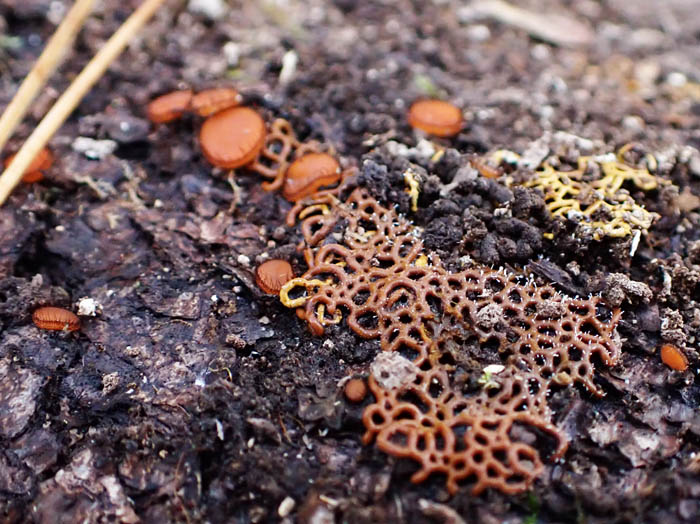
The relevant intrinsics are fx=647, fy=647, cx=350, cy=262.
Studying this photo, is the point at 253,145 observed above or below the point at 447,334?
above

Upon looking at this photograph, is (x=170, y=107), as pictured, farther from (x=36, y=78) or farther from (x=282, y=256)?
(x=282, y=256)

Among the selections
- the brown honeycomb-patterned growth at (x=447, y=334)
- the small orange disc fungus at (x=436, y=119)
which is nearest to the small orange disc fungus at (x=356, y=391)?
the brown honeycomb-patterned growth at (x=447, y=334)

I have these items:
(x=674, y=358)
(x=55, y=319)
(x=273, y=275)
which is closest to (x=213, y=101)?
(x=273, y=275)

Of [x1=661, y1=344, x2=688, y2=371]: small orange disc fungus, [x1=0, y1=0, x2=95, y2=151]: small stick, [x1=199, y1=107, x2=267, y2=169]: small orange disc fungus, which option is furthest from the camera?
[x1=199, y1=107, x2=267, y2=169]: small orange disc fungus

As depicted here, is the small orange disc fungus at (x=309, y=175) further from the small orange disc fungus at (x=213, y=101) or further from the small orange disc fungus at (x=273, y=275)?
the small orange disc fungus at (x=213, y=101)

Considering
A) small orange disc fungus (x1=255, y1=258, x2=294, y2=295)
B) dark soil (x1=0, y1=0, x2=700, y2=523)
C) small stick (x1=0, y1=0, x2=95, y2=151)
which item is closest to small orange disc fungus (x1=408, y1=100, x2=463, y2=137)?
dark soil (x1=0, y1=0, x2=700, y2=523)

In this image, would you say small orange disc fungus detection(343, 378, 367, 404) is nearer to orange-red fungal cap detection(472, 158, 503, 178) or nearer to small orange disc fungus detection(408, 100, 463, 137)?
orange-red fungal cap detection(472, 158, 503, 178)
